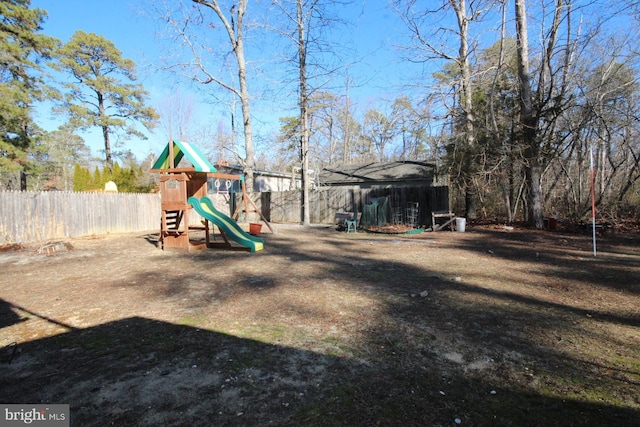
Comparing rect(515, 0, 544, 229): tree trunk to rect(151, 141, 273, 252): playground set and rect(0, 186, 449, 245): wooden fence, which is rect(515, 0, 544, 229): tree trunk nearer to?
rect(0, 186, 449, 245): wooden fence

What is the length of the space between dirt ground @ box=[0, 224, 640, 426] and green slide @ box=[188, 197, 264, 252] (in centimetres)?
217

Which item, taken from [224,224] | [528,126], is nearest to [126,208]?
[224,224]

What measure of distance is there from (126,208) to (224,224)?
774 centimetres

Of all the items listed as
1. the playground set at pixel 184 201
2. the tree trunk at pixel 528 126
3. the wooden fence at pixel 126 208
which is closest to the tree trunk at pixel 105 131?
the wooden fence at pixel 126 208

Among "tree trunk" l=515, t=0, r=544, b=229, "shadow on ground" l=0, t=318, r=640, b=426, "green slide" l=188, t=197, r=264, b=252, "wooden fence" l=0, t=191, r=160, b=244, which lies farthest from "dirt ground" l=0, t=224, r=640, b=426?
"tree trunk" l=515, t=0, r=544, b=229

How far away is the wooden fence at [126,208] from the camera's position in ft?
35.2

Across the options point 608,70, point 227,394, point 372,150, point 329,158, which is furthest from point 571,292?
point 372,150

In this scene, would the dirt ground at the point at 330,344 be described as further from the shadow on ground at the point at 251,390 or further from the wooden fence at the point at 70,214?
the wooden fence at the point at 70,214

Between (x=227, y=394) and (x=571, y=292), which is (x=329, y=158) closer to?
(x=571, y=292)

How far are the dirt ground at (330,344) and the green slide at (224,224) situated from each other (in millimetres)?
2167

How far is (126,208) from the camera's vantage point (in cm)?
1438

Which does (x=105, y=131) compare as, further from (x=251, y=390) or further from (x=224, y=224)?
(x=251, y=390)

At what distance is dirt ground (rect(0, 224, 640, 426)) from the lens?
220 cm

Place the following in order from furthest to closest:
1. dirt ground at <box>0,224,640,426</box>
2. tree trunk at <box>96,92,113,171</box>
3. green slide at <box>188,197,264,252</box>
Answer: tree trunk at <box>96,92,113,171</box> < green slide at <box>188,197,264,252</box> < dirt ground at <box>0,224,640,426</box>
